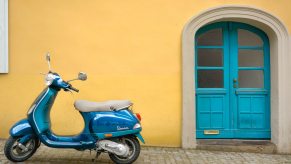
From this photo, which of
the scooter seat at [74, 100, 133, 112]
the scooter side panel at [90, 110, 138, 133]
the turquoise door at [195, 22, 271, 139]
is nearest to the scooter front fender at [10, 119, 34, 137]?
→ the scooter seat at [74, 100, 133, 112]

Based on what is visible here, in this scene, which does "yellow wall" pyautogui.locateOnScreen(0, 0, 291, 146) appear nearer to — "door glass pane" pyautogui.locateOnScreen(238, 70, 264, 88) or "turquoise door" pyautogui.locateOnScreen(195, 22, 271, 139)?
"turquoise door" pyautogui.locateOnScreen(195, 22, 271, 139)

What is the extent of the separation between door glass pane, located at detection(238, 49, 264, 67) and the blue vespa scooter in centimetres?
280

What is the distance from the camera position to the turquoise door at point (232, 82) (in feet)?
23.7

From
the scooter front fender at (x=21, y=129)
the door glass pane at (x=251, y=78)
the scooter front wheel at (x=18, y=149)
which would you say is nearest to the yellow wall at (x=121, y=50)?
the door glass pane at (x=251, y=78)

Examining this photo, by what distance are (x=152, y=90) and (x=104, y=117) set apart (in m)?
1.78

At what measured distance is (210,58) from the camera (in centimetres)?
732

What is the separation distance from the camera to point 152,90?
22.8 feet

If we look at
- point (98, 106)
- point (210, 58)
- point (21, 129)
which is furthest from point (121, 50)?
point (21, 129)

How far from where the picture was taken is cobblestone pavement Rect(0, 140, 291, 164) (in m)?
5.84

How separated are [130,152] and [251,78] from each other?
3.06 metres

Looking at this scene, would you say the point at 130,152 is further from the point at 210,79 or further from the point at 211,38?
the point at 211,38

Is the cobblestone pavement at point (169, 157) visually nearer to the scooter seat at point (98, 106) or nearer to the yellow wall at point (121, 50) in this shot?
the yellow wall at point (121, 50)

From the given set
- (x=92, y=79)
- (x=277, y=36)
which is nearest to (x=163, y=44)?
(x=92, y=79)

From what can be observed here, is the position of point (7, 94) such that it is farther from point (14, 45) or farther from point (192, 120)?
point (192, 120)
